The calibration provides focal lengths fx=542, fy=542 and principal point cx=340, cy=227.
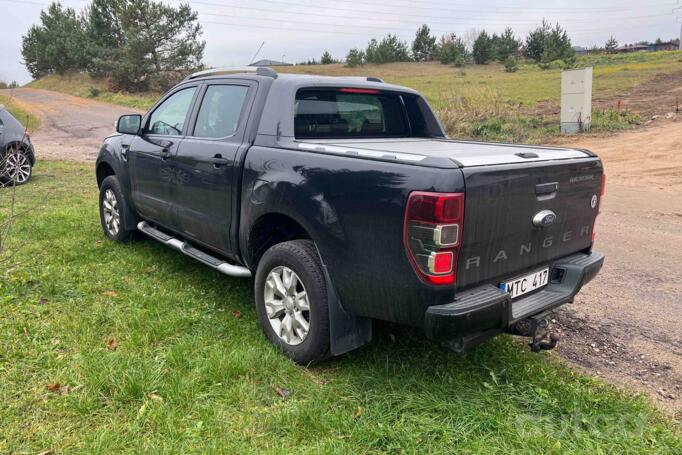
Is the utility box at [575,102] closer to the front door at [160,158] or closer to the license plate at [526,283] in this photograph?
the front door at [160,158]

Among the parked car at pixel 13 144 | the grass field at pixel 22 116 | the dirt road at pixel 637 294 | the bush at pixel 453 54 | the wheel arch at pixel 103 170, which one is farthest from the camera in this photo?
the bush at pixel 453 54

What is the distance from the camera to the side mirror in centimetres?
534

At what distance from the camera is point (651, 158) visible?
43.7 feet

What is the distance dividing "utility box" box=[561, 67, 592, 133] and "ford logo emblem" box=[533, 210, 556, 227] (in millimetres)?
16072

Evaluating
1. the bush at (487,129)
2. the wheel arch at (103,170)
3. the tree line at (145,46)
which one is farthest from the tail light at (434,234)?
the tree line at (145,46)

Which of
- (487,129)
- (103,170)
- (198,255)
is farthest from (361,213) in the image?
(487,129)

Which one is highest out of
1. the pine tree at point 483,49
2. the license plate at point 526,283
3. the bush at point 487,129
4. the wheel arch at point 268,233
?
the pine tree at point 483,49

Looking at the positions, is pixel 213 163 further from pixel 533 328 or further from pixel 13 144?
pixel 13 144

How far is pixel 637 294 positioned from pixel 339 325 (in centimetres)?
305

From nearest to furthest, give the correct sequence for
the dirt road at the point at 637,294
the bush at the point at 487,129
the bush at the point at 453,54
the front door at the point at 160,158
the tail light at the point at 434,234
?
the tail light at the point at 434,234 → the dirt road at the point at 637,294 → the front door at the point at 160,158 → the bush at the point at 487,129 → the bush at the point at 453,54

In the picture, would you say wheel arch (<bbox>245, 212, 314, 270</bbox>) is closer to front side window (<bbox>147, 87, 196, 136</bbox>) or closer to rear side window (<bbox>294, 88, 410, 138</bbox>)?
rear side window (<bbox>294, 88, 410, 138</bbox>)

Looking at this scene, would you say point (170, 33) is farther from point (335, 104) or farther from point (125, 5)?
point (335, 104)

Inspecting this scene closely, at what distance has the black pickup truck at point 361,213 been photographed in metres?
2.71

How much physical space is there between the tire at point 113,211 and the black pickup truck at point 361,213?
113 cm
